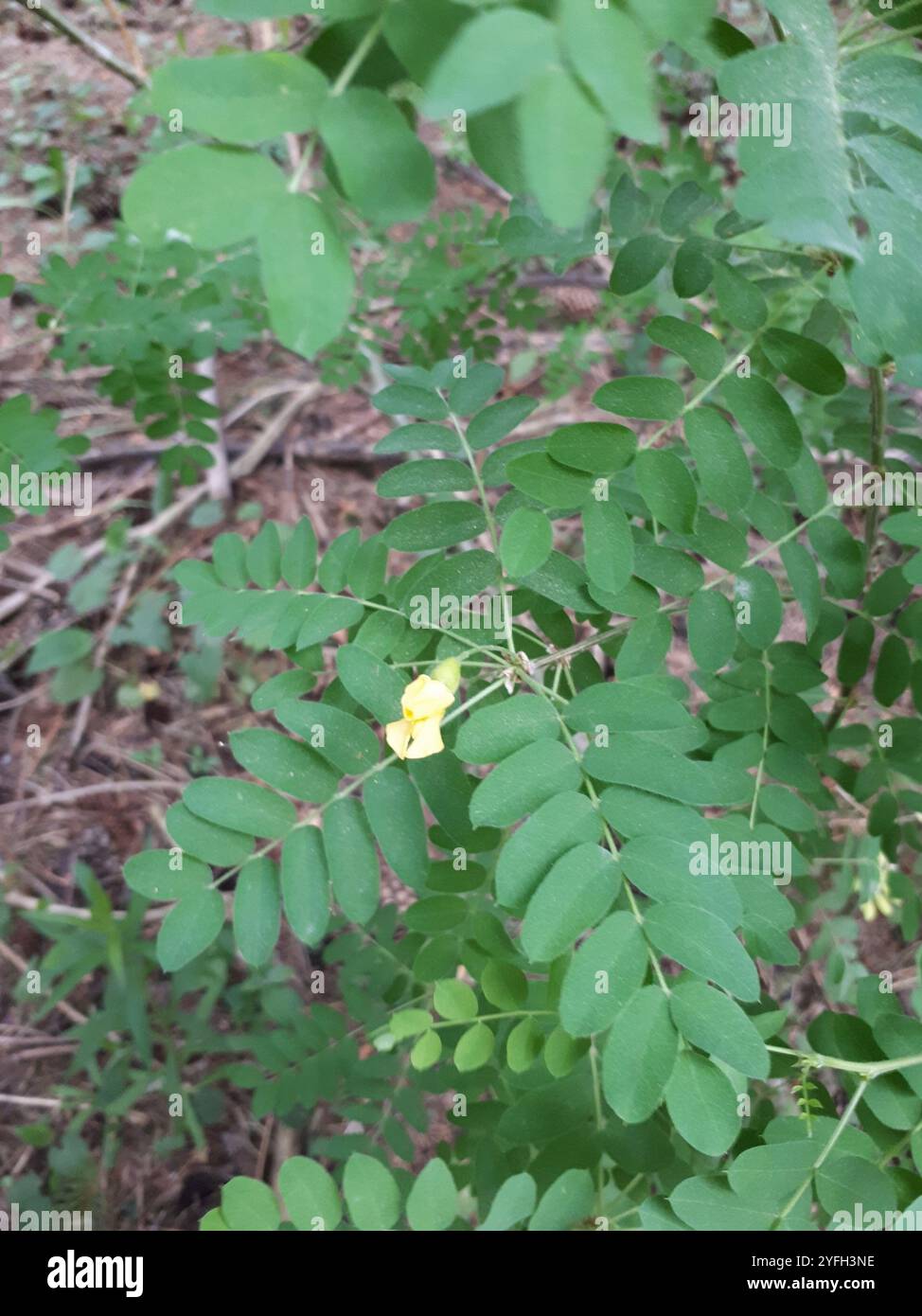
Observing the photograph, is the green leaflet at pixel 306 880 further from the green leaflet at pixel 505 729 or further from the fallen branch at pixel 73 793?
the fallen branch at pixel 73 793

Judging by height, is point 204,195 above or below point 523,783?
above

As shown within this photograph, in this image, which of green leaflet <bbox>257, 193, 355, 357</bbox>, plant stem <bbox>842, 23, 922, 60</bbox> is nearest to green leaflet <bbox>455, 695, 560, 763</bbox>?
green leaflet <bbox>257, 193, 355, 357</bbox>

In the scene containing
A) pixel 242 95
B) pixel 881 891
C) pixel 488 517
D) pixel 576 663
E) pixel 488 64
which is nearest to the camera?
pixel 488 64

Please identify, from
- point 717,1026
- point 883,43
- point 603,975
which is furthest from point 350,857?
point 883,43

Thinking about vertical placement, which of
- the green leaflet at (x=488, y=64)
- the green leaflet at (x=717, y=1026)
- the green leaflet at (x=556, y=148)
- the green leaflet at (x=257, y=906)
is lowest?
the green leaflet at (x=257, y=906)

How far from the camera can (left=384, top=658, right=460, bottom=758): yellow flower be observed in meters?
0.88

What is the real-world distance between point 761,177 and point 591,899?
1.96 feet

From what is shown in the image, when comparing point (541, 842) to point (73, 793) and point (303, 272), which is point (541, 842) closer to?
point (303, 272)

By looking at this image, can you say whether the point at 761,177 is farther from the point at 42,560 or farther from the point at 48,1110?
the point at 42,560

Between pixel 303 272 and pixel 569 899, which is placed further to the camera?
pixel 569 899

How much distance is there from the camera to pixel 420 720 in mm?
894

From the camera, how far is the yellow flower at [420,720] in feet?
2.90

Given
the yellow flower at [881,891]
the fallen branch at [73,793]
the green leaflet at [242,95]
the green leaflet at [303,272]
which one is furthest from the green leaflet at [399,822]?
the fallen branch at [73,793]

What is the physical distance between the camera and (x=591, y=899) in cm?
84
